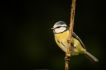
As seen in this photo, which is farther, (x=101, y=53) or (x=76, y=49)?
(x=101, y=53)

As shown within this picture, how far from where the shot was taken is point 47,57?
158 centimetres

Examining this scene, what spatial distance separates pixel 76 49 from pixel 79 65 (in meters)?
0.60

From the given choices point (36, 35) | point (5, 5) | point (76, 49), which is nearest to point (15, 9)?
point (5, 5)

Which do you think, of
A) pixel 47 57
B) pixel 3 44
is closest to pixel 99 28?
pixel 47 57

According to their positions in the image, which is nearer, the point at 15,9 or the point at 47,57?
the point at 47,57

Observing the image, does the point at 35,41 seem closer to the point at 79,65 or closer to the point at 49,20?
the point at 49,20

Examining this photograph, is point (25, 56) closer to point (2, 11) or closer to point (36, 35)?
point (36, 35)

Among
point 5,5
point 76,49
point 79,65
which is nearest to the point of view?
point 76,49

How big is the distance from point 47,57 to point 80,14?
13.7 inches

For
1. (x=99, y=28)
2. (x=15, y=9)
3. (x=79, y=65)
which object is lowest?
(x=79, y=65)

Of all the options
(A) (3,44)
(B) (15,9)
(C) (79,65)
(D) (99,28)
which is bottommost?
(C) (79,65)

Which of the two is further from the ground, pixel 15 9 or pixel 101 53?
pixel 15 9

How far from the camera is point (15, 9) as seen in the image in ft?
5.54

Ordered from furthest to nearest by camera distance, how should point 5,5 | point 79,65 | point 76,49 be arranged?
1. point 5,5
2. point 79,65
3. point 76,49
